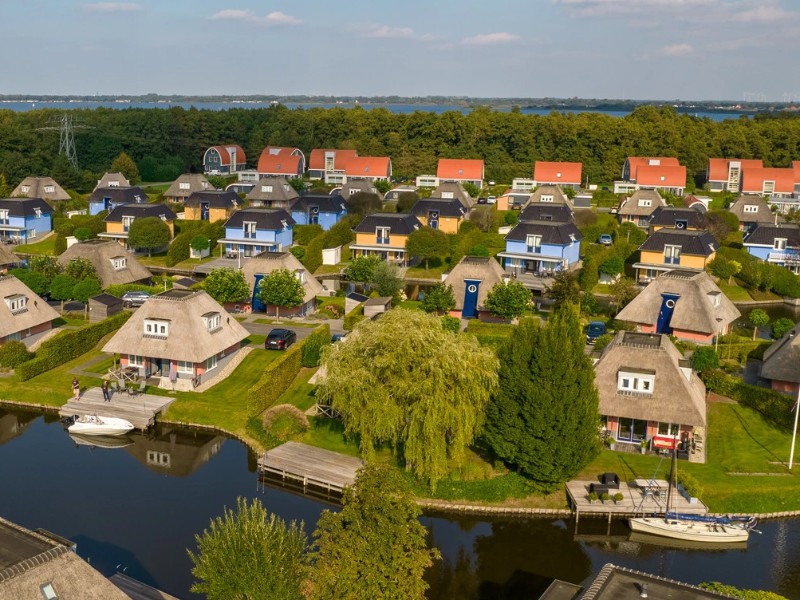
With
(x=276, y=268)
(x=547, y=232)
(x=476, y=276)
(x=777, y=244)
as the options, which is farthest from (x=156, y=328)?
(x=777, y=244)

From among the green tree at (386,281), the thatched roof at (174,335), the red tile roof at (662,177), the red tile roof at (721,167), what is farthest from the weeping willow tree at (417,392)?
the red tile roof at (721,167)

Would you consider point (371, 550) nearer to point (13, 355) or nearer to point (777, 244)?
point (13, 355)

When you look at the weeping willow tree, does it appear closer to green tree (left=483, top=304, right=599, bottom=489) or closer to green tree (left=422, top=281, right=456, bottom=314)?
green tree (left=483, top=304, right=599, bottom=489)

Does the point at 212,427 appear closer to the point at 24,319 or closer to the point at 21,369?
the point at 21,369

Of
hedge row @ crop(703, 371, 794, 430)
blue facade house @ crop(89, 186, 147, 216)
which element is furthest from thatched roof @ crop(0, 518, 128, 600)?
blue facade house @ crop(89, 186, 147, 216)

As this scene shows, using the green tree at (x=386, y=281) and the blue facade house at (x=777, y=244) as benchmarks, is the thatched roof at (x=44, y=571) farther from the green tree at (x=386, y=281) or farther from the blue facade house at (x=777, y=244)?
the blue facade house at (x=777, y=244)

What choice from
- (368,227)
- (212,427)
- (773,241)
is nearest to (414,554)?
(212,427)
